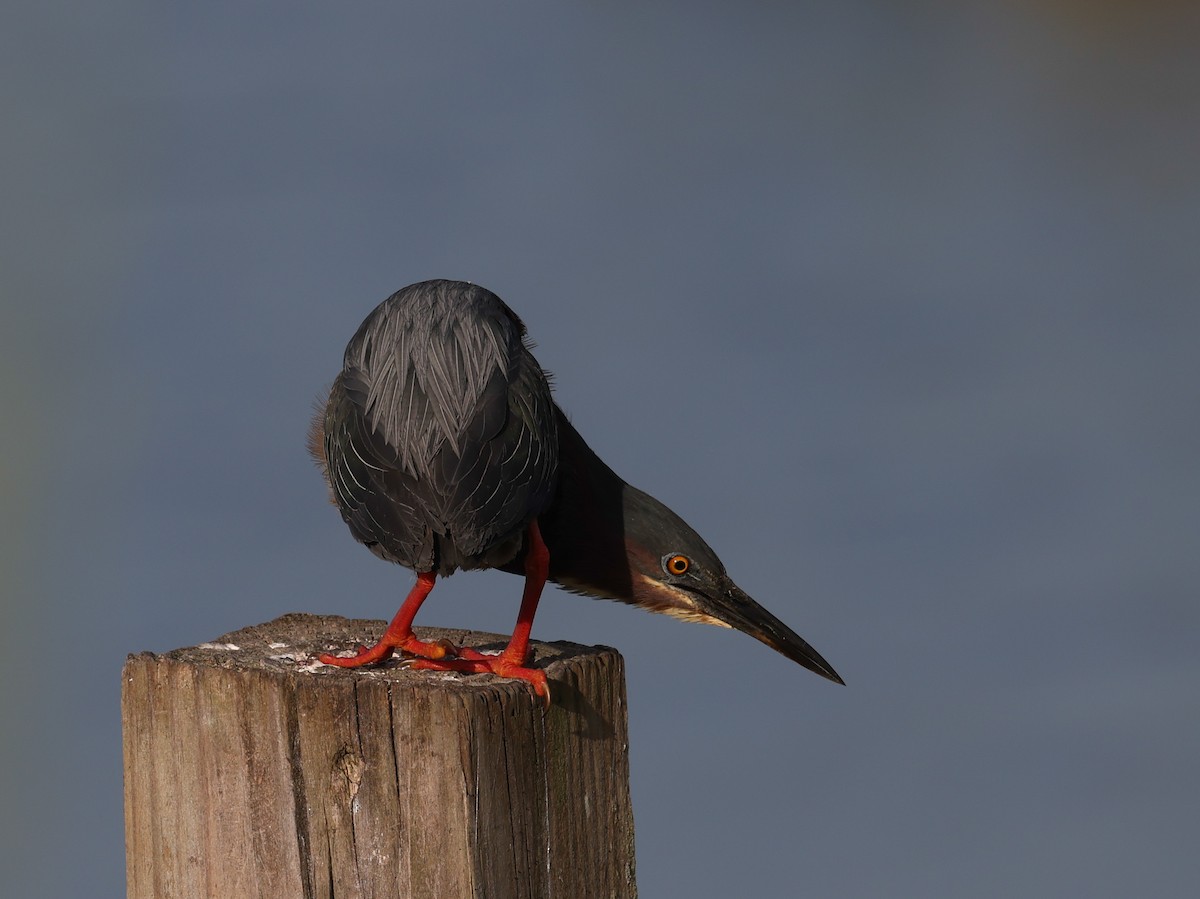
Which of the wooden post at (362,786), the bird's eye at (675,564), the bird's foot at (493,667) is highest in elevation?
the bird's eye at (675,564)

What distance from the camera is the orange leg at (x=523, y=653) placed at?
14.4 ft

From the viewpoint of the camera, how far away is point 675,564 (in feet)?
18.5

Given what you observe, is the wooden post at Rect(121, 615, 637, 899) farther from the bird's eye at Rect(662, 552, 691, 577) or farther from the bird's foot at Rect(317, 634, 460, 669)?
the bird's eye at Rect(662, 552, 691, 577)

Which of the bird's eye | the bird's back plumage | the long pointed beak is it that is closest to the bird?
the bird's back plumage

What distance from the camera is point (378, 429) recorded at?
4.79 m

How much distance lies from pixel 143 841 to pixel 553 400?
2.15m

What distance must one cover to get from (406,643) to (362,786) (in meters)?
0.93

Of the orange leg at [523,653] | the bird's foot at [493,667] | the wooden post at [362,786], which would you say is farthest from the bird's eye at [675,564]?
the wooden post at [362,786]

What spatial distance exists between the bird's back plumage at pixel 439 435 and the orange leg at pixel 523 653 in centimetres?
18

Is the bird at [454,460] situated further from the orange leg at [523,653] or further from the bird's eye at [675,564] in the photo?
the bird's eye at [675,564]

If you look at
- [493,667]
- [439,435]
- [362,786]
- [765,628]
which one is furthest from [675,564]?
[362,786]

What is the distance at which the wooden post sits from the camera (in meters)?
3.95

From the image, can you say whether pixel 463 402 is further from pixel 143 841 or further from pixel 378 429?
pixel 143 841

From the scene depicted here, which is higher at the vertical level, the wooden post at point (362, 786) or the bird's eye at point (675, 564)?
the bird's eye at point (675, 564)
